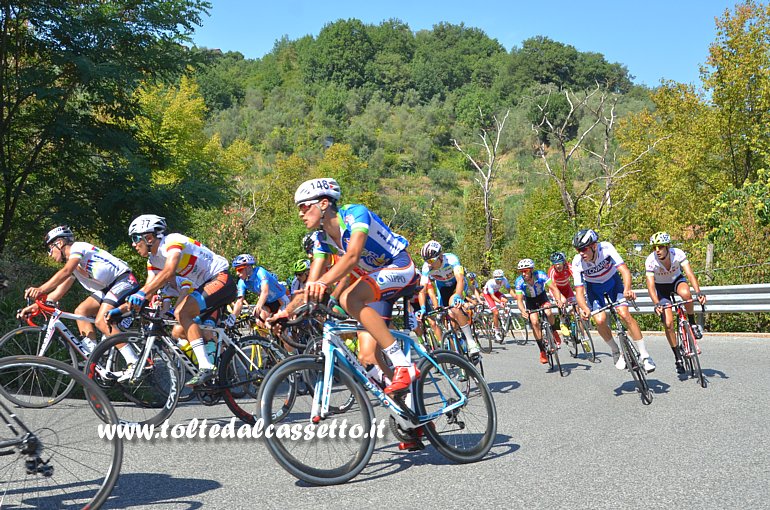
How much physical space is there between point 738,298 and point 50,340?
45.4 feet

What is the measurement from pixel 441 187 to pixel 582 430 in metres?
140

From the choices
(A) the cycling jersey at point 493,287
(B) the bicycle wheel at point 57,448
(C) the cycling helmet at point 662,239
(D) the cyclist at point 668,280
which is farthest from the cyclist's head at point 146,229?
(A) the cycling jersey at point 493,287

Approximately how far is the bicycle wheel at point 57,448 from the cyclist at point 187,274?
300 cm

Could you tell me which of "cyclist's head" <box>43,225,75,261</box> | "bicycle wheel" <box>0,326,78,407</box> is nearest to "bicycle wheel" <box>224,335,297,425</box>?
"bicycle wheel" <box>0,326,78,407</box>

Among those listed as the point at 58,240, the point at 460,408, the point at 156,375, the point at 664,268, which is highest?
the point at 58,240

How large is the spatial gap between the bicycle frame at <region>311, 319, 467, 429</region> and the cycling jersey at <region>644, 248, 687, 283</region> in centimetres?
585

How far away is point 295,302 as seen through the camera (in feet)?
30.7

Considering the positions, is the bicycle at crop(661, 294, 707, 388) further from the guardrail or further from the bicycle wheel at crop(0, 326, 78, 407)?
the bicycle wheel at crop(0, 326, 78, 407)

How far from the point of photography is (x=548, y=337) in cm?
Result: 1260

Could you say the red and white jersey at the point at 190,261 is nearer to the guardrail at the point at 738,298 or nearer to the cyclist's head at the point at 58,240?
the cyclist's head at the point at 58,240

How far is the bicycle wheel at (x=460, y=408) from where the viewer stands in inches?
228

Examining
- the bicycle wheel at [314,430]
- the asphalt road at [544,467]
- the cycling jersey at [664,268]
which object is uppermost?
the cycling jersey at [664,268]

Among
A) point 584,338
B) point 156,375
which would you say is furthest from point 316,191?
point 584,338

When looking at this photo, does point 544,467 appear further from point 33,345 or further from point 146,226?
point 33,345
